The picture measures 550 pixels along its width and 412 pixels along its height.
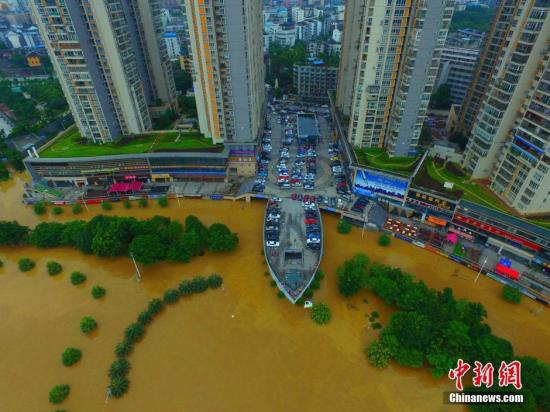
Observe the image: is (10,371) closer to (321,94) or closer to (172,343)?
(172,343)

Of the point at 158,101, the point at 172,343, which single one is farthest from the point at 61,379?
the point at 158,101

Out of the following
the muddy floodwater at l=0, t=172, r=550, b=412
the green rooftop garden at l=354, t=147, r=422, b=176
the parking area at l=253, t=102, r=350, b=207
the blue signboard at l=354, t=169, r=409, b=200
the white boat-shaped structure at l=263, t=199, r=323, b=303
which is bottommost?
the muddy floodwater at l=0, t=172, r=550, b=412

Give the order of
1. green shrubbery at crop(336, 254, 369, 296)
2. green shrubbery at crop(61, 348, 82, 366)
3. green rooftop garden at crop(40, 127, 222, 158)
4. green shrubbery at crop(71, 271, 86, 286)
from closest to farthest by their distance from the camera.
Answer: green shrubbery at crop(61, 348, 82, 366) < green shrubbery at crop(336, 254, 369, 296) < green shrubbery at crop(71, 271, 86, 286) < green rooftop garden at crop(40, 127, 222, 158)

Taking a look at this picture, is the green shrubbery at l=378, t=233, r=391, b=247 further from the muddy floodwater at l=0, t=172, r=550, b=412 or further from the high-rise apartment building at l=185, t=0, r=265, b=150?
the high-rise apartment building at l=185, t=0, r=265, b=150

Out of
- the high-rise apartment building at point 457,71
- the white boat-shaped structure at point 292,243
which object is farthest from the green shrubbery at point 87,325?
the high-rise apartment building at point 457,71

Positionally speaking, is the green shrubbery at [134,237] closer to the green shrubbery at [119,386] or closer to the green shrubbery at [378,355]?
the green shrubbery at [119,386]
